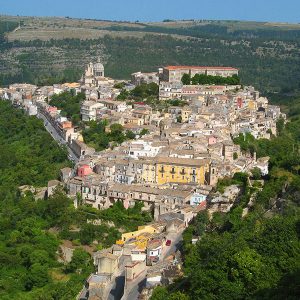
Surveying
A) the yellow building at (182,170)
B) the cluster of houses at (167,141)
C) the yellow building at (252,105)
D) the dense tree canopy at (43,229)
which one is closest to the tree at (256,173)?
the cluster of houses at (167,141)

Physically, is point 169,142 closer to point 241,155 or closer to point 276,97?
point 241,155

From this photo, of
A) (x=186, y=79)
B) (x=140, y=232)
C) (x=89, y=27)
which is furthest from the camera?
(x=89, y=27)

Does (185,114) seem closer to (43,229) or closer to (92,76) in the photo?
(43,229)

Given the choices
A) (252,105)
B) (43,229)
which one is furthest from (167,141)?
(252,105)

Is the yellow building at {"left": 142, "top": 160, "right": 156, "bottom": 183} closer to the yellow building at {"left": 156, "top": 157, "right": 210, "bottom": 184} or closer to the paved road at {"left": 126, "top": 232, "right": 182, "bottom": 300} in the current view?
the yellow building at {"left": 156, "top": 157, "right": 210, "bottom": 184}

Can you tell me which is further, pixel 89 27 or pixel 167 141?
pixel 89 27

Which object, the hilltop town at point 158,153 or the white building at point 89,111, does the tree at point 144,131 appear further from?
the white building at point 89,111

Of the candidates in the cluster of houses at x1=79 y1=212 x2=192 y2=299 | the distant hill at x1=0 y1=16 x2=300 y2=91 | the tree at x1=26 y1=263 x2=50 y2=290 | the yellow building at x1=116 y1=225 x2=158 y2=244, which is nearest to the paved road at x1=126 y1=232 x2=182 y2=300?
the cluster of houses at x1=79 y1=212 x2=192 y2=299

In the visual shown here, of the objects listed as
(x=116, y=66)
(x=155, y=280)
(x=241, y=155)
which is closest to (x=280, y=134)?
(x=241, y=155)
